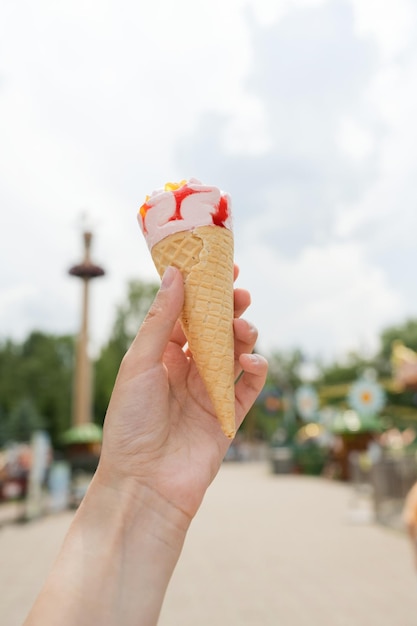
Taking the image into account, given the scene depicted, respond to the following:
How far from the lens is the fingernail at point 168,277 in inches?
66.8

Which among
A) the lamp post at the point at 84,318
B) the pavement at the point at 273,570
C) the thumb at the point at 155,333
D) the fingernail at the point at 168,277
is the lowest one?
the pavement at the point at 273,570

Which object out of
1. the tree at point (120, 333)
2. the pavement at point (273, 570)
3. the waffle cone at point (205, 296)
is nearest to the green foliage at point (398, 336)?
the tree at point (120, 333)

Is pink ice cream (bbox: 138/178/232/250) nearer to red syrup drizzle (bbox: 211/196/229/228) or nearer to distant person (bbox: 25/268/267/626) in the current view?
A: red syrup drizzle (bbox: 211/196/229/228)

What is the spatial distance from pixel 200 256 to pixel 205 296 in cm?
13

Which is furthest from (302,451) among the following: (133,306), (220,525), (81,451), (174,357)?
(174,357)

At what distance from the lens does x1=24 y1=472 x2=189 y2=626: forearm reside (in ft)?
4.48

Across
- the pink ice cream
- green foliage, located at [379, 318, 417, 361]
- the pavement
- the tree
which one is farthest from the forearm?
green foliage, located at [379, 318, 417, 361]

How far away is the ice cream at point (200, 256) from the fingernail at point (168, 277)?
0.09m

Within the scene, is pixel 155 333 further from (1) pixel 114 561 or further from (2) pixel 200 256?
(1) pixel 114 561

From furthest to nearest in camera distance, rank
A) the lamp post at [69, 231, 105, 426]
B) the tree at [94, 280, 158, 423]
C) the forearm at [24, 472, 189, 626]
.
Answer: the tree at [94, 280, 158, 423], the lamp post at [69, 231, 105, 426], the forearm at [24, 472, 189, 626]

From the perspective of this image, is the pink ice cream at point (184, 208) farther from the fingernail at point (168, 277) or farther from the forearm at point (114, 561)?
the forearm at point (114, 561)

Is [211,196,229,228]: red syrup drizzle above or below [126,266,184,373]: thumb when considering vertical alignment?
above

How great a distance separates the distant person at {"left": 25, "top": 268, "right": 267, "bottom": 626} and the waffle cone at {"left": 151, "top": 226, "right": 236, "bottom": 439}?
89mm

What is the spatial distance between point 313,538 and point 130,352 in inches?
293
